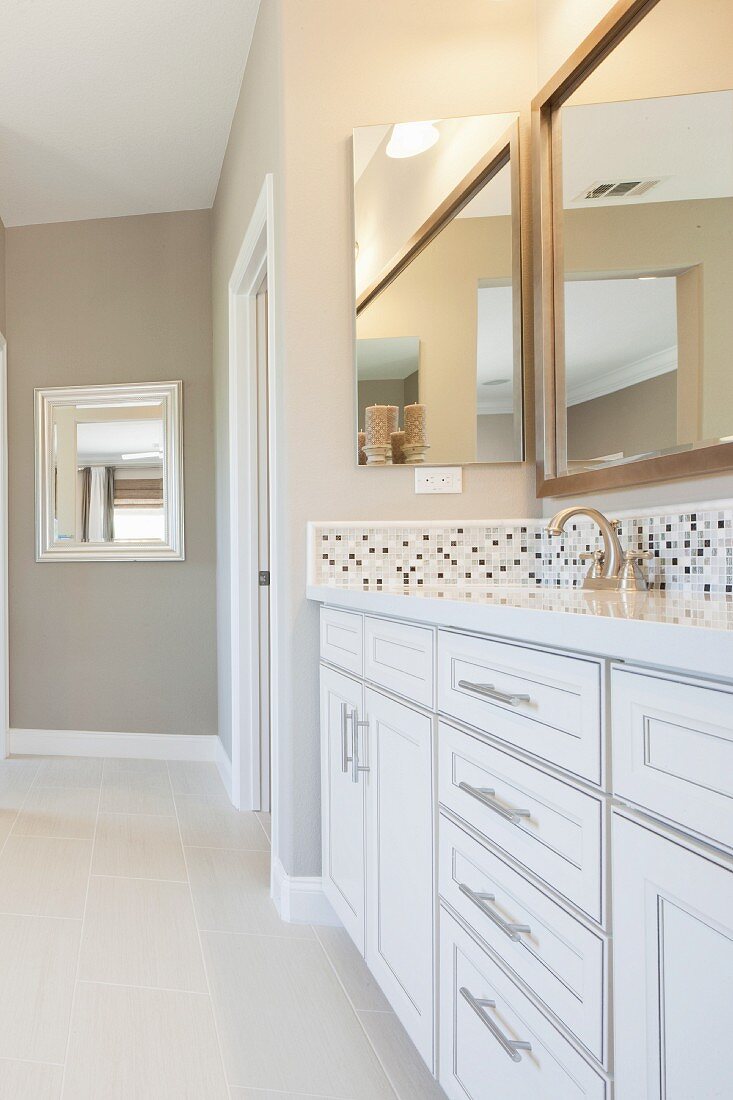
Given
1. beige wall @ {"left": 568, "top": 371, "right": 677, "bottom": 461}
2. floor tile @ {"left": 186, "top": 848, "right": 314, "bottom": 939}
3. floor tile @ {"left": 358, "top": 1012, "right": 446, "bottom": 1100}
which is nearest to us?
floor tile @ {"left": 358, "top": 1012, "right": 446, "bottom": 1100}

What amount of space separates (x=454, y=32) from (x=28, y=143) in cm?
212

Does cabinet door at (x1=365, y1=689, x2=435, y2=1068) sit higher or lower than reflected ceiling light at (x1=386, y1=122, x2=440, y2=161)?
lower

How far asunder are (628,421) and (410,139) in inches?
40.2

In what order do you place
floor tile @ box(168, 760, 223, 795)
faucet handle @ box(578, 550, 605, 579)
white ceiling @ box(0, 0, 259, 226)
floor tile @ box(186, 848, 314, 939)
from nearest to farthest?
faucet handle @ box(578, 550, 605, 579) < floor tile @ box(186, 848, 314, 939) < white ceiling @ box(0, 0, 259, 226) < floor tile @ box(168, 760, 223, 795)

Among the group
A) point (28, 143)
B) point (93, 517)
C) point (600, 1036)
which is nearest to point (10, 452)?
point (93, 517)

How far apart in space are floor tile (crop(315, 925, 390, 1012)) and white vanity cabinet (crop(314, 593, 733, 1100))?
217 mm

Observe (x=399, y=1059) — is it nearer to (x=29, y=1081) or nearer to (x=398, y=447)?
(x=29, y=1081)

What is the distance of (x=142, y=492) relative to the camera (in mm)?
4129

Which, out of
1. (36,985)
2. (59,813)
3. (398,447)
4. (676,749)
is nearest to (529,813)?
(676,749)

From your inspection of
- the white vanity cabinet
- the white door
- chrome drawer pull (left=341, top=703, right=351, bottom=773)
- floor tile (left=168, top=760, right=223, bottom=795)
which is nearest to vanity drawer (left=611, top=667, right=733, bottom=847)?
the white vanity cabinet

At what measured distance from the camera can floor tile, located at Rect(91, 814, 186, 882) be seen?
8.36 ft

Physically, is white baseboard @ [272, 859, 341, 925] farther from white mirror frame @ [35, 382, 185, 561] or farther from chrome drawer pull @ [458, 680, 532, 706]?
white mirror frame @ [35, 382, 185, 561]

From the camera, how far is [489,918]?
111 centimetres

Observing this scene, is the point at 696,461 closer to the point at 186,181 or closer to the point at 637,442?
the point at 637,442
